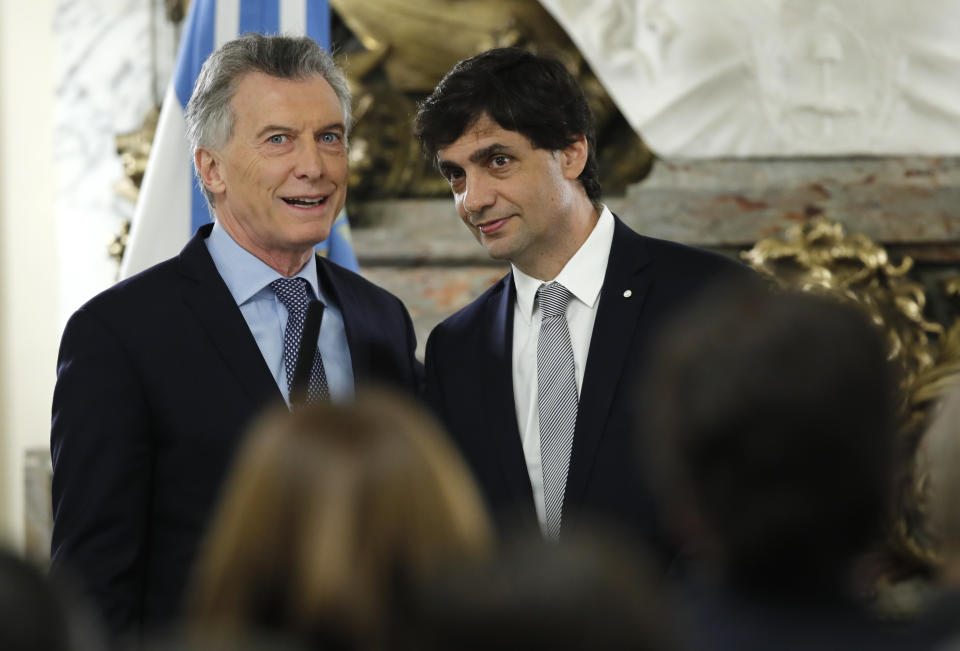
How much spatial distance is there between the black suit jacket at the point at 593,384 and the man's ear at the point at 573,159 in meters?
0.22

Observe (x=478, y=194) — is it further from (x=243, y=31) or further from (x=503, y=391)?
(x=243, y=31)

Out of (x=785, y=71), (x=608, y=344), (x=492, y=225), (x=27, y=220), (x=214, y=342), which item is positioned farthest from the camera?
(x=27, y=220)

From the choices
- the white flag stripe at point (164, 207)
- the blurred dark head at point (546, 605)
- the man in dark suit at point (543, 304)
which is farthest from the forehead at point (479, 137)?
the blurred dark head at point (546, 605)

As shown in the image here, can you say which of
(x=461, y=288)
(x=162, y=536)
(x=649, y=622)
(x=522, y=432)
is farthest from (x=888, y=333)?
(x=649, y=622)

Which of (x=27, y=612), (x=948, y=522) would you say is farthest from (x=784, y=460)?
(x=27, y=612)

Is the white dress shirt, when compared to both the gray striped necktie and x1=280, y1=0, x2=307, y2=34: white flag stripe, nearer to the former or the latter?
the gray striped necktie

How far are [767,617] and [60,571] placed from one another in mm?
1771

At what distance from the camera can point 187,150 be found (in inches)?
166

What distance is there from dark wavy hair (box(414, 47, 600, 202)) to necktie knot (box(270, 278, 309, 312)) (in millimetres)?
501

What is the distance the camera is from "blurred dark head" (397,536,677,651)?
1032 millimetres

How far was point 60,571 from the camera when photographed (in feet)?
8.79

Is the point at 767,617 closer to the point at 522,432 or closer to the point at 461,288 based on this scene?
the point at 522,432

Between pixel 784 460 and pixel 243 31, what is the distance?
11.2ft

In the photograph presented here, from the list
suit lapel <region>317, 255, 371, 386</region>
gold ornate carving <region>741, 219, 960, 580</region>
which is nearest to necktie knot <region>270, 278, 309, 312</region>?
suit lapel <region>317, 255, 371, 386</region>
